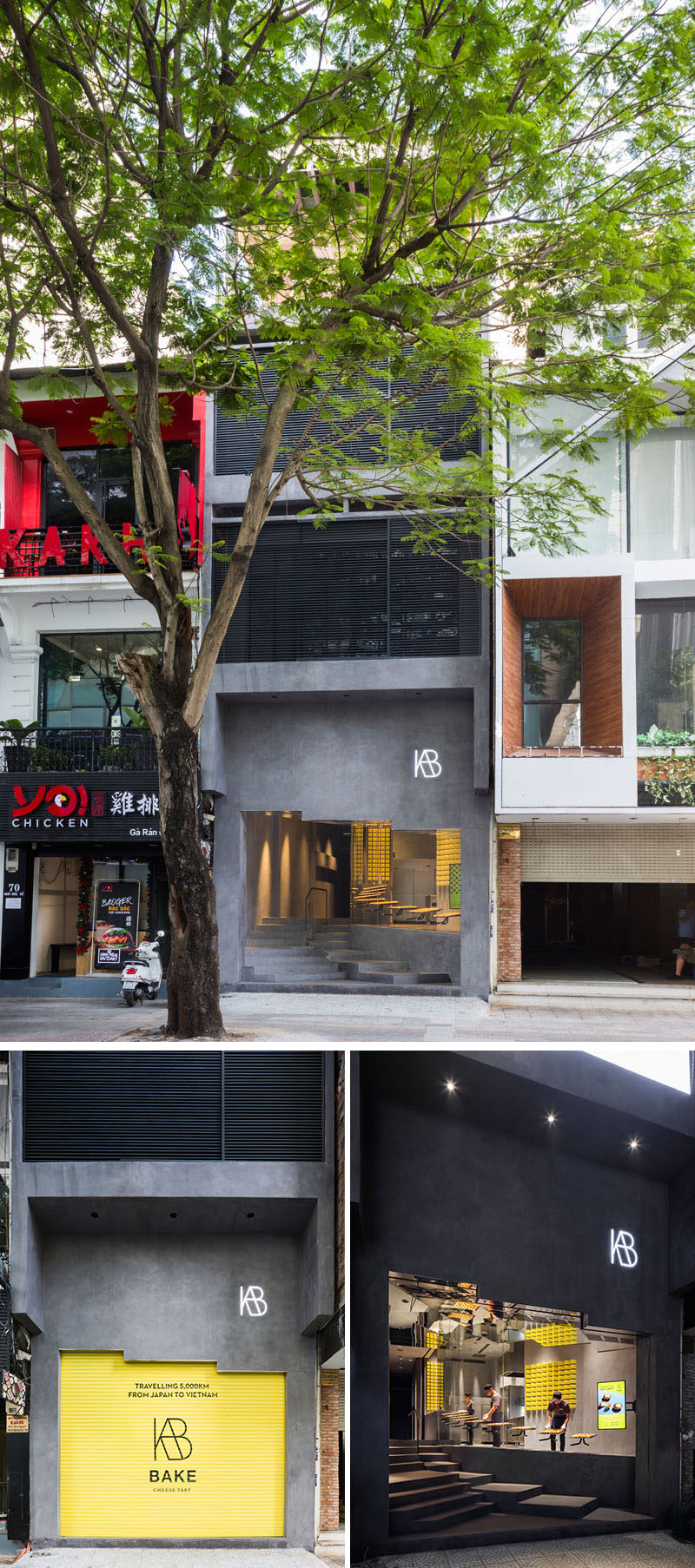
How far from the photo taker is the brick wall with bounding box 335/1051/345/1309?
4203mm

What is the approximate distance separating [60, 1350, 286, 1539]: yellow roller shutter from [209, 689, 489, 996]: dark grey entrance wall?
6563mm

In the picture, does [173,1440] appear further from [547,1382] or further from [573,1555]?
[573,1555]

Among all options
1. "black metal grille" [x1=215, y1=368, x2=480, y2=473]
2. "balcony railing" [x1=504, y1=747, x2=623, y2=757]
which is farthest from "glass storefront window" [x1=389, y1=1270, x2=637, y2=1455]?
"black metal grille" [x1=215, y1=368, x2=480, y2=473]

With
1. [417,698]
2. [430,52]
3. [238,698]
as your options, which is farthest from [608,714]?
[430,52]

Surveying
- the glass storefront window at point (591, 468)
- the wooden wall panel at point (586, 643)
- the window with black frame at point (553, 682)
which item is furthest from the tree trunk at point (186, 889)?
the window with black frame at point (553, 682)

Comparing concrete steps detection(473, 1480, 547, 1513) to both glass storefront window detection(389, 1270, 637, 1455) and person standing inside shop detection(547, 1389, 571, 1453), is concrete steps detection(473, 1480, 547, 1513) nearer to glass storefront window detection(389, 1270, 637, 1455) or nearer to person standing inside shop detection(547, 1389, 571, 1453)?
glass storefront window detection(389, 1270, 637, 1455)

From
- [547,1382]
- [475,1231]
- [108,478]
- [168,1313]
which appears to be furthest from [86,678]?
[475,1231]

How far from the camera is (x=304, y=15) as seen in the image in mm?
6668

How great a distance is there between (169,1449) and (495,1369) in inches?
72.6

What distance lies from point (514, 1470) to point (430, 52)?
716 cm

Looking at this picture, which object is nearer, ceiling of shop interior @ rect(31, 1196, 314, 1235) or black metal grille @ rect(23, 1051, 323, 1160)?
black metal grille @ rect(23, 1051, 323, 1160)

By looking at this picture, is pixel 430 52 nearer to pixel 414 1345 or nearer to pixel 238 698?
pixel 414 1345

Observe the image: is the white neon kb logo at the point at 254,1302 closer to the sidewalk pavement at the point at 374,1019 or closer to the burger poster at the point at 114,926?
the sidewalk pavement at the point at 374,1019

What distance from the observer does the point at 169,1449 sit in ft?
18.8
